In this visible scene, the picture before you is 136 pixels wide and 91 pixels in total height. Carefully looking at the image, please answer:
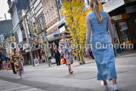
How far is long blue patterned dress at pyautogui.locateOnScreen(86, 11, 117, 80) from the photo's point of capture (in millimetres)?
5453

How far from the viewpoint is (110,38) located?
18.9ft

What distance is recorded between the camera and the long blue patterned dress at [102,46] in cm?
545

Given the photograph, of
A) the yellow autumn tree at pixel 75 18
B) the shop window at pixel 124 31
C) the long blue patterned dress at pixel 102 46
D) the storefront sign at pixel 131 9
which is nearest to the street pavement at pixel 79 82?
the long blue patterned dress at pixel 102 46

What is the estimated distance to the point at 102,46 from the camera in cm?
555

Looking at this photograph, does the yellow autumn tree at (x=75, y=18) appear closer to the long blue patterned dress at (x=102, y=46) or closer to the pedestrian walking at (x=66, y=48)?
the pedestrian walking at (x=66, y=48)

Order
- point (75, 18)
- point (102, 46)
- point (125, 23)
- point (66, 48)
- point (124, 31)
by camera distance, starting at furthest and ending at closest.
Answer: point (124, 31) < point (125, 23) < point (75, 18) < point (66, 48) < point (102, 46)

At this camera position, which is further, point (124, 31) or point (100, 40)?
point (124, 31)

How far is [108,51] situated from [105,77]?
0.51 metres

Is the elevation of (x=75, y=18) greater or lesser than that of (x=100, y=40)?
greater

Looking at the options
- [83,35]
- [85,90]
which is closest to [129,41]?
[83,35]

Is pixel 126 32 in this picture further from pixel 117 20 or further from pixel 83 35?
pixel 83 35

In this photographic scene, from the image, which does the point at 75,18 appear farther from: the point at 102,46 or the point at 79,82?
the point at 102,46

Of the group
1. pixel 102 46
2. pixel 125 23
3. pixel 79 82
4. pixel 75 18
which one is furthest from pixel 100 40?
pixel 125 23

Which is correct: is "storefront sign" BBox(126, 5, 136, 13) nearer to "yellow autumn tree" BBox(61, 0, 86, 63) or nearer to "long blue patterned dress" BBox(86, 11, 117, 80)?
"yellow autumn tree" BBox(61, 0, 86, 63)
